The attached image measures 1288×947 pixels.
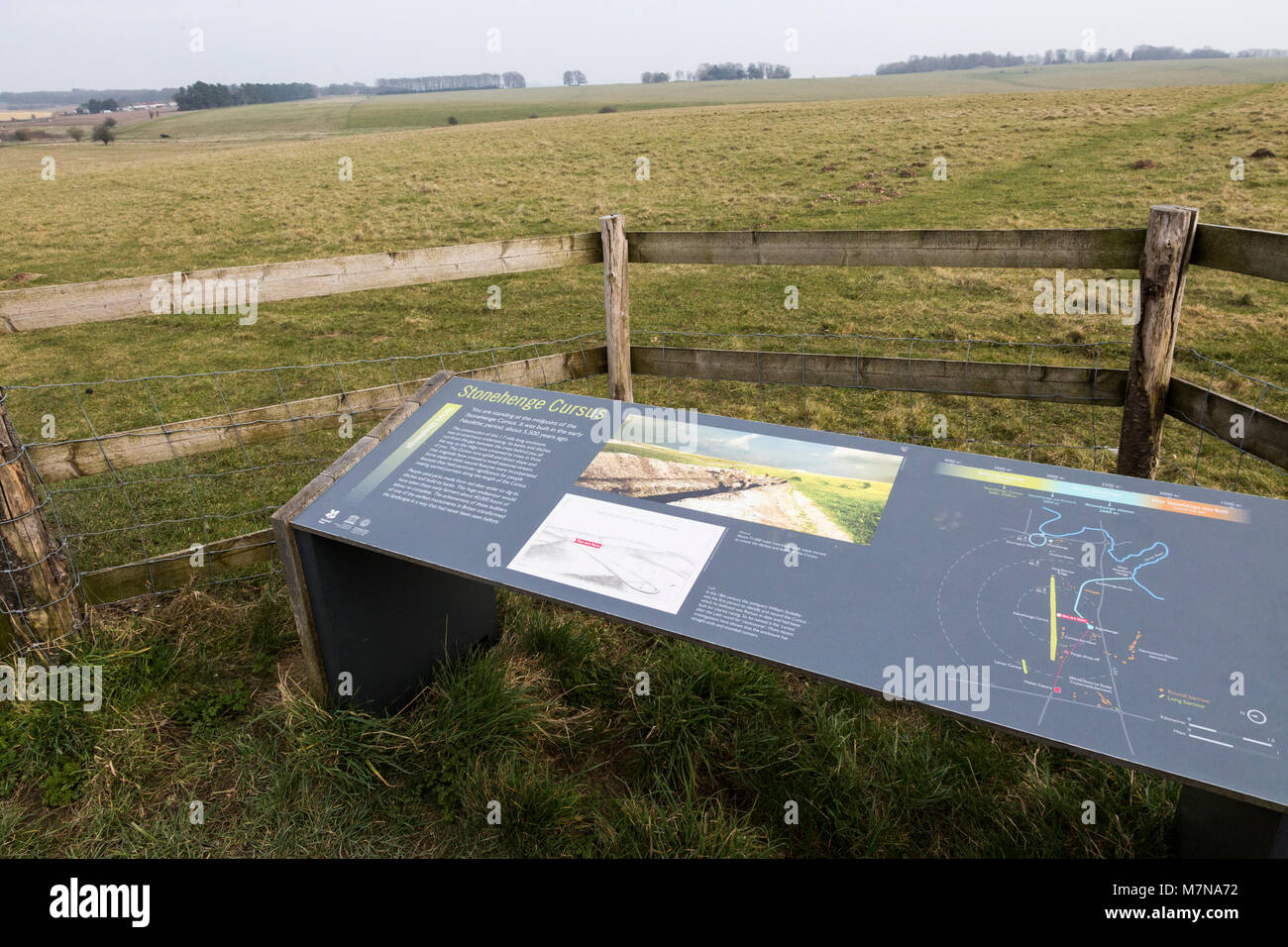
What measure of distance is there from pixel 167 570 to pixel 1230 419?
16.9 feet

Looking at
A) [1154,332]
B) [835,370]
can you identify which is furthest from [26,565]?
[1154,332]

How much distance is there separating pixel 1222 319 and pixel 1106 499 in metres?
8.57

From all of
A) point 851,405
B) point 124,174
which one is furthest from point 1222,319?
point 124,174

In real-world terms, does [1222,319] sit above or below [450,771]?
above

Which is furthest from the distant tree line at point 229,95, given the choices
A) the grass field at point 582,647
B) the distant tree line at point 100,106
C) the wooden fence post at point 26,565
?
the wooden fence post at point 26,565

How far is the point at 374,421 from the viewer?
21.8 feet

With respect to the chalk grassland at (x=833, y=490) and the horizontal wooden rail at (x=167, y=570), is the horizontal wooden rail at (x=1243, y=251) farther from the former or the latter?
the horizontal wooden rail at (x=167, y=570)

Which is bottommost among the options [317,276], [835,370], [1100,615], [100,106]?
[1100,615]

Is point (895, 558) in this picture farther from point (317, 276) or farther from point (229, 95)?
point (229, 95)

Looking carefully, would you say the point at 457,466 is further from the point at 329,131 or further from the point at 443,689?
the point at 329,131

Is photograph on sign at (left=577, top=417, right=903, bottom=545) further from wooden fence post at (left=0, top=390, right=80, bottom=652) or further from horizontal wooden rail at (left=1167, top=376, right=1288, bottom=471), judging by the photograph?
wooden fence post at (left=0, top=390, right=80, bottom=652)

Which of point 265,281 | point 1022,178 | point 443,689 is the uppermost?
point 1022,178

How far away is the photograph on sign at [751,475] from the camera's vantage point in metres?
2.79
